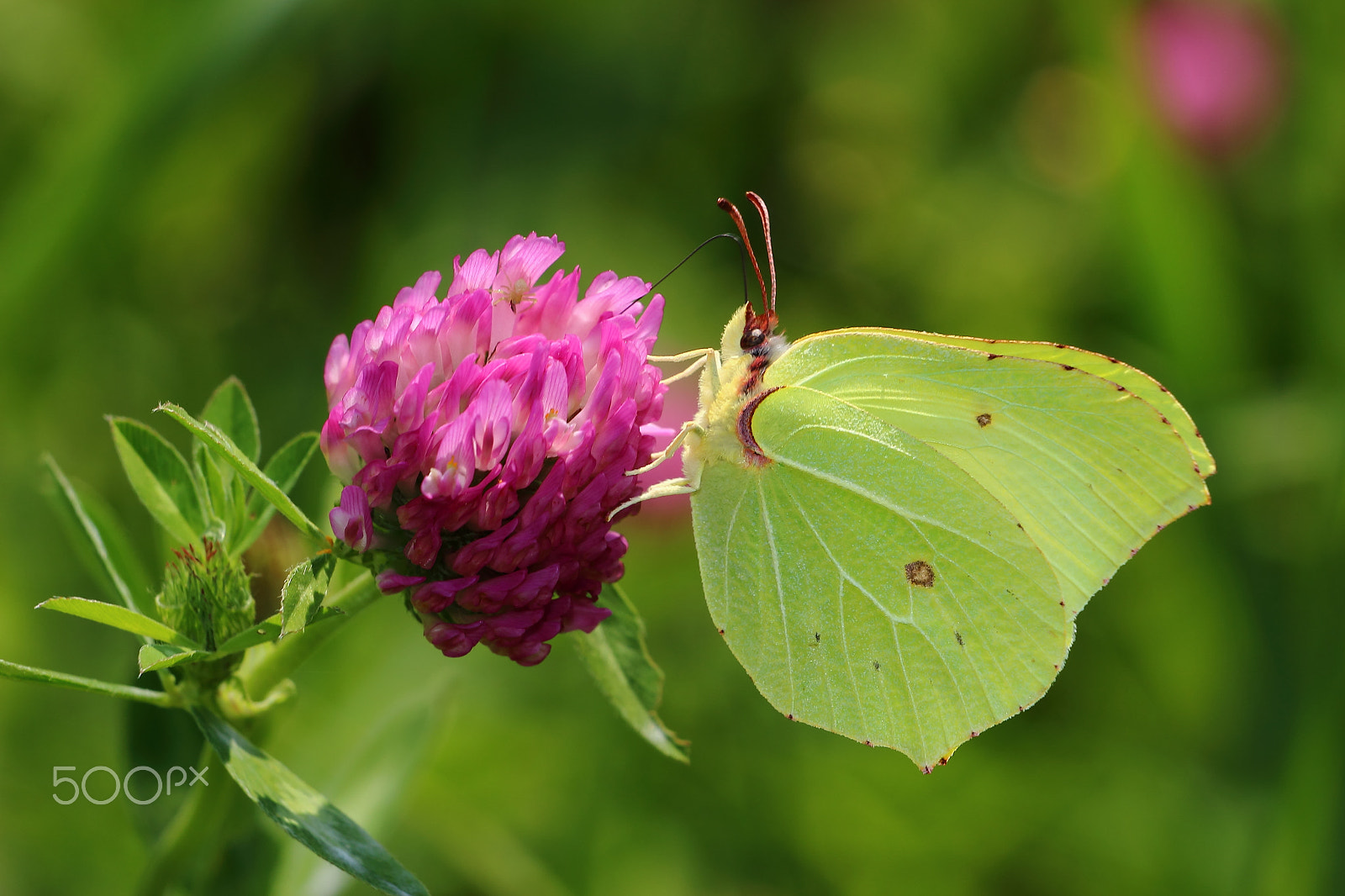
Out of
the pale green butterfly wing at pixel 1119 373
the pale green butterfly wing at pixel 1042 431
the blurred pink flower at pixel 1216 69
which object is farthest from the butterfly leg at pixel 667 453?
the blurred pink flower at pixel 1216 69

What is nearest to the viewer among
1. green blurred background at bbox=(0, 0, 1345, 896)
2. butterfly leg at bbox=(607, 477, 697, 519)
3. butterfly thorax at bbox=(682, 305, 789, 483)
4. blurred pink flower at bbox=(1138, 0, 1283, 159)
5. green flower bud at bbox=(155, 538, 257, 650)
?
green flower bud at bbox=(155, 538, 257, 650)

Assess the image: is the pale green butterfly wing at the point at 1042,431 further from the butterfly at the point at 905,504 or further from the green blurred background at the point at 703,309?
the green blurred background at the point at 703,309

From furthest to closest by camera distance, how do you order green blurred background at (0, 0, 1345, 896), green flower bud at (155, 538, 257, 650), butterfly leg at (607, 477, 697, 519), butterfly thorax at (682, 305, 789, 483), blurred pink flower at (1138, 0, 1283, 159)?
blurred pink flower at (1138, 0, 1283, 159) < green blurred background at (0, 0, 1345, 896) < butterfly thorax at (682, 305, 789, 483) < butterfly leg at (607, 477, 697, 519) < green flower bud at (155, 538, 257, 650)

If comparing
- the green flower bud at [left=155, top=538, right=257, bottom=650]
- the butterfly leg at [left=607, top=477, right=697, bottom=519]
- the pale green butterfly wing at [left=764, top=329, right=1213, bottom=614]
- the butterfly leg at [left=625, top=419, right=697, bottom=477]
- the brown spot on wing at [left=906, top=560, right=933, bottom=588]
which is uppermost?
the green flower bud at [left=155, top=538, right=257, bottom=650]

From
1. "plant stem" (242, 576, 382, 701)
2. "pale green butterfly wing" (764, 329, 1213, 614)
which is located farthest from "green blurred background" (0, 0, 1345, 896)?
"pale green butterfly wing" (764, 329, 1213, 614)

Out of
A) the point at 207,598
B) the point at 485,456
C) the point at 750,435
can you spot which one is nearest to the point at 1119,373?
the point at 750,435

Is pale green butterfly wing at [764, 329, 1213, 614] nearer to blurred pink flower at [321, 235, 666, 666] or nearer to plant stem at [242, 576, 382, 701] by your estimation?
blurred pink flower at [321, 235, 666, 666]

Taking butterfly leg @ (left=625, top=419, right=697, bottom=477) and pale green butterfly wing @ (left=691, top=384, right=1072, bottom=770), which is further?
pale green butterfly wing @ (left=691, top=384, right=1072, bottom=770)
